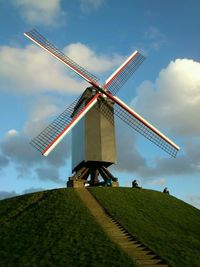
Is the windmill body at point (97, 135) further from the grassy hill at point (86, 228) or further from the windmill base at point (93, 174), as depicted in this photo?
the grassy hill at point (86, 228)

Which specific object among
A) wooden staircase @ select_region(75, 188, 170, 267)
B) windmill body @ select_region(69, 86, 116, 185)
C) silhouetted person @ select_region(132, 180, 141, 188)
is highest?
windmill body @ select_region(69, 86, 116, 185)

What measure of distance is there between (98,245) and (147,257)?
3.25 metres

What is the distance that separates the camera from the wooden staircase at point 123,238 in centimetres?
2134

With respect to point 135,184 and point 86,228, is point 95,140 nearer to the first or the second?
point 135,184

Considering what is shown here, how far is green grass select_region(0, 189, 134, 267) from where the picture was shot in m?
22.1

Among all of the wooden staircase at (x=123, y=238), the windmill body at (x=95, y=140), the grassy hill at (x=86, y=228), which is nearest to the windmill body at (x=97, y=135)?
the windmill body at (x=95, y=140)

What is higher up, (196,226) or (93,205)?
(93,205)

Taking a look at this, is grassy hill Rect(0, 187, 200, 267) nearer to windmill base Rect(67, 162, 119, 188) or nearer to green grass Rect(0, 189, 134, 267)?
green grass Rect(0, 189, 134, 267)

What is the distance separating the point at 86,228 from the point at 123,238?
9.65ft

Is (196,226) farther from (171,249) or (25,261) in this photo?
(25,261)

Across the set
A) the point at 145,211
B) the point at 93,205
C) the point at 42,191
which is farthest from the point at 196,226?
the point at 42,191

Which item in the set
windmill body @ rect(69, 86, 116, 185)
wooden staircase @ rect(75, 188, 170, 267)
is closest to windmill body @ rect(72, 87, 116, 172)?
windmill body @ rect(69, 86, 116, 185)

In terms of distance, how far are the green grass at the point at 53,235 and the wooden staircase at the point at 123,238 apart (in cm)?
57

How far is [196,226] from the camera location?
32750 millimetres
